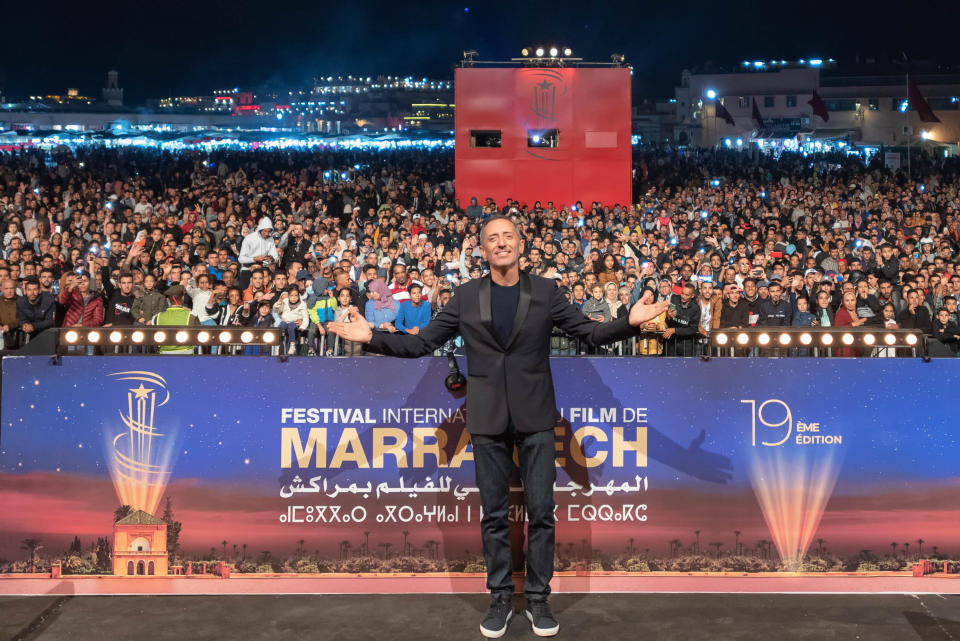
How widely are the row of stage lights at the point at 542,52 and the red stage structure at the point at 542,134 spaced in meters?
0.47

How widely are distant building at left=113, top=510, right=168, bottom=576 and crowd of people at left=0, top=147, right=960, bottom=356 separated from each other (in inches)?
55.9

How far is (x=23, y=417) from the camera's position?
5.96 m

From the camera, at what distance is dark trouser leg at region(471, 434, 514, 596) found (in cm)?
532

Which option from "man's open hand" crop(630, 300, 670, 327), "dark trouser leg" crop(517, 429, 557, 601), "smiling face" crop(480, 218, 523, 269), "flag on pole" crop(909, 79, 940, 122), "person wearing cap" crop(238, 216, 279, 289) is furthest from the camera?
"flag on pole" crop(909, 79, 940, 122)

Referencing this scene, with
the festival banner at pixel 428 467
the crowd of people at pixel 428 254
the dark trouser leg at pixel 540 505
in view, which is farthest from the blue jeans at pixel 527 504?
the crowd of people at pixel 428 254

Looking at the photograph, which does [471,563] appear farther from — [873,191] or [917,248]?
[873,191]

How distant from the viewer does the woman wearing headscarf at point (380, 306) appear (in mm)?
11703

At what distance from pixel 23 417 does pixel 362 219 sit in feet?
51.2

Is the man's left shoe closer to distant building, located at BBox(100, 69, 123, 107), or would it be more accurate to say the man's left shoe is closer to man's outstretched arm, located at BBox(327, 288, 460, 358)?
man's outstretched arm, located at BBox(327, 288, 460, 358)

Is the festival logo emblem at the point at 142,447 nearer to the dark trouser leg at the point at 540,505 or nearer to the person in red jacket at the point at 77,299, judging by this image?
the dark trouser leg at the point at 540,505

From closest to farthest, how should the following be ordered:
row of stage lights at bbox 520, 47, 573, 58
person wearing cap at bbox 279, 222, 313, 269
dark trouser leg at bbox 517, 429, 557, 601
→ dark trouser leg at bbox 517, 429, 557, 601 → person wearing cap at bbox 279, 222, 313, 269 → row of stage lights at bbox 520, 47, 573, 58

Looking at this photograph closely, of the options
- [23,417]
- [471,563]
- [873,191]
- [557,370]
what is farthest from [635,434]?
[873,191]

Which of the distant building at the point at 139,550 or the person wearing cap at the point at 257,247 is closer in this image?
the distant building at the point at 139,550

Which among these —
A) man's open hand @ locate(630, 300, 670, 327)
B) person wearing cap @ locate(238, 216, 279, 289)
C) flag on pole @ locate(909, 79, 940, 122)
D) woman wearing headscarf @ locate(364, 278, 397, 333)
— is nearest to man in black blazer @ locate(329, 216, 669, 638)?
man's open hand @ locate(630, 300, 670, 327)
